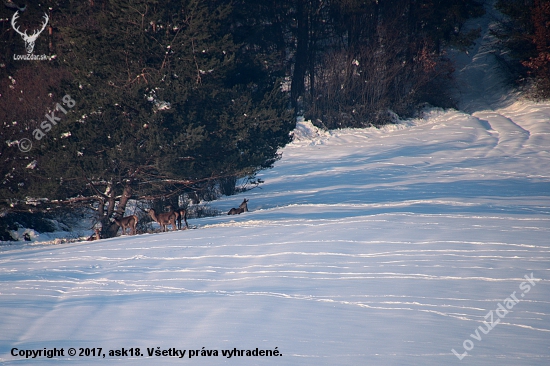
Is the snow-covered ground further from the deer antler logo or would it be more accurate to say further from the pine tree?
the deer antler logo

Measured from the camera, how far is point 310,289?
788 cm

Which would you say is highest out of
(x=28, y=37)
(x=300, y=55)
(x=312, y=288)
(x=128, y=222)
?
(x=300, y=55)

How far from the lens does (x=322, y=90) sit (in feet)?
130

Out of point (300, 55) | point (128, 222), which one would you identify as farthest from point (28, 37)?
point (300, 55)

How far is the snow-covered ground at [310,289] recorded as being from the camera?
5676mm

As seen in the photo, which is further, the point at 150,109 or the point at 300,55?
the point at 300,55

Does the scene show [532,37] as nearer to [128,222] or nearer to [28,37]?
[28,37]

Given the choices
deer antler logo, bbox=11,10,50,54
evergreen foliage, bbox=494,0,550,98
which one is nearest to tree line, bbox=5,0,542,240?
deer antler logo, bbox=11,10,50,54

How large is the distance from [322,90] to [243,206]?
77.8ft

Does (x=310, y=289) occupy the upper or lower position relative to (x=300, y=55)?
lower

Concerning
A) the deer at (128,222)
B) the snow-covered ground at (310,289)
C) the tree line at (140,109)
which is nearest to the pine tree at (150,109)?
the tree line at (140,109)

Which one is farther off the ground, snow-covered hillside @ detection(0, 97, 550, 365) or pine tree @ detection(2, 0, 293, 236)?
pine tree @ detection(2, 0, 293, 236)

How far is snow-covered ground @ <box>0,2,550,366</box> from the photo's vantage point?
5.68 metres

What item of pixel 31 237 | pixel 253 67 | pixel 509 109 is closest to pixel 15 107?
pixel 31 237
